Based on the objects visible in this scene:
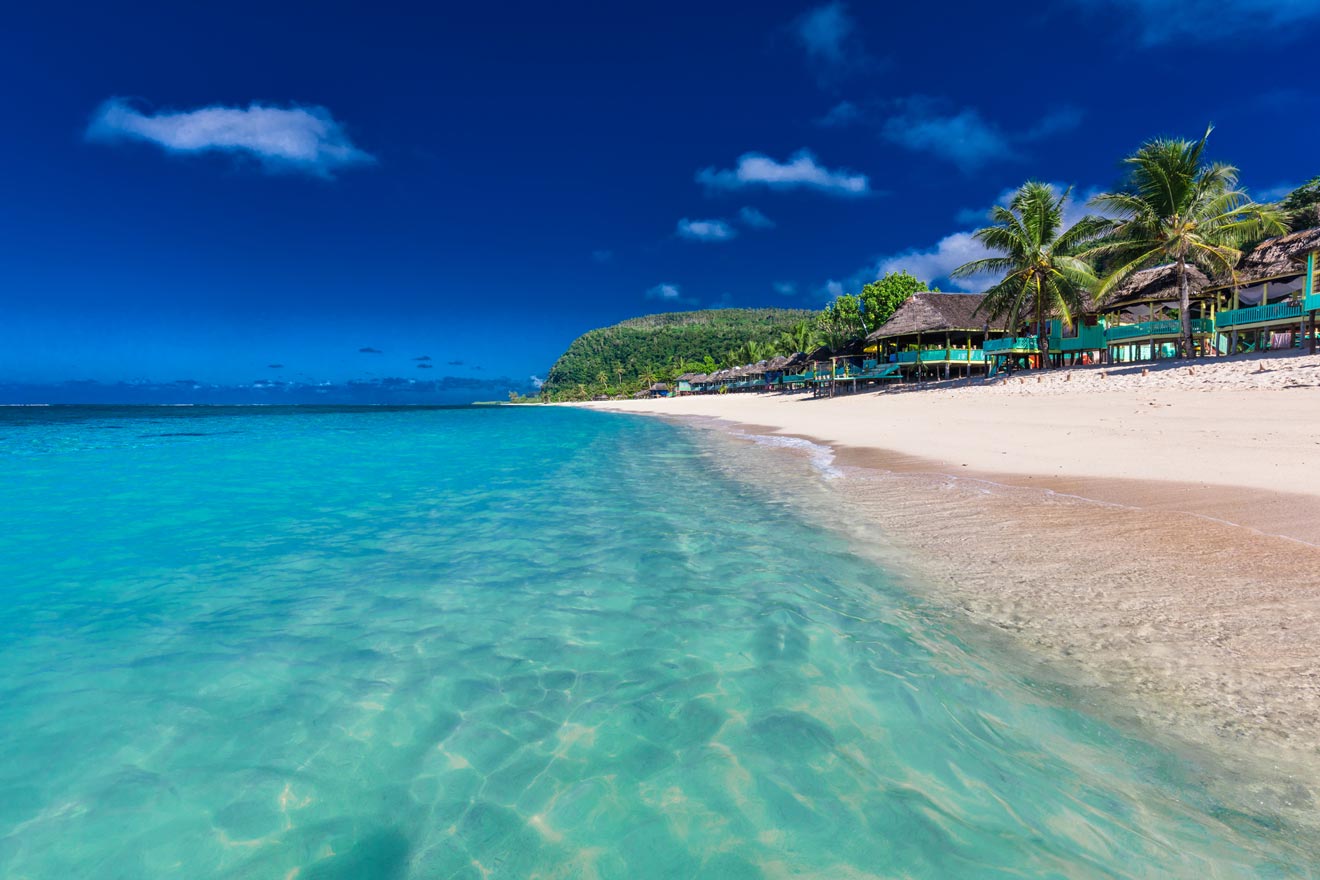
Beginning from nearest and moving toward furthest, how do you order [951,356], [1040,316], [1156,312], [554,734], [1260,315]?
[554,734] → [1260,315] → [1040,316] → [1156,312] → [951,356]

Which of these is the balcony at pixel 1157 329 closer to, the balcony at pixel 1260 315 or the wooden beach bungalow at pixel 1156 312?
the wooden beach bungalow at pixel 1156 312

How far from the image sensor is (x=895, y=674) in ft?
11.0

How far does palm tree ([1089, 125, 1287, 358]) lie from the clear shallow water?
84.4 feet

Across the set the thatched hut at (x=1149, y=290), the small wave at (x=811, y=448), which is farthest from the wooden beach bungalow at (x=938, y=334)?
the small wave at (x=811, y=448)

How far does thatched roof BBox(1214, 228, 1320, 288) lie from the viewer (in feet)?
72.9

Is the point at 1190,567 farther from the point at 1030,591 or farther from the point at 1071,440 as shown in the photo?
the point at 1071,440

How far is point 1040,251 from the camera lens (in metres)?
27.6

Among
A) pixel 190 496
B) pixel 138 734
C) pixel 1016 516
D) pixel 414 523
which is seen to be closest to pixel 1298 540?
pixel 1016 516

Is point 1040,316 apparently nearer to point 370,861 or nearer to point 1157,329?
point 1157,329

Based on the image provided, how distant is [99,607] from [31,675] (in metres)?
1.57

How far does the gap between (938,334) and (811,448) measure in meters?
24.4

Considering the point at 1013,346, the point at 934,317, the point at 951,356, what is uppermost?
the point at 934,317

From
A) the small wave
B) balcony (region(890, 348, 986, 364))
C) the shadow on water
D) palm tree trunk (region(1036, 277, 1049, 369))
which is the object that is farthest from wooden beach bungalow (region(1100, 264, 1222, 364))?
the shadow on water

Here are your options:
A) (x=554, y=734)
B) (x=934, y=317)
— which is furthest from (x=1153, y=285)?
(x=554, y=734)
